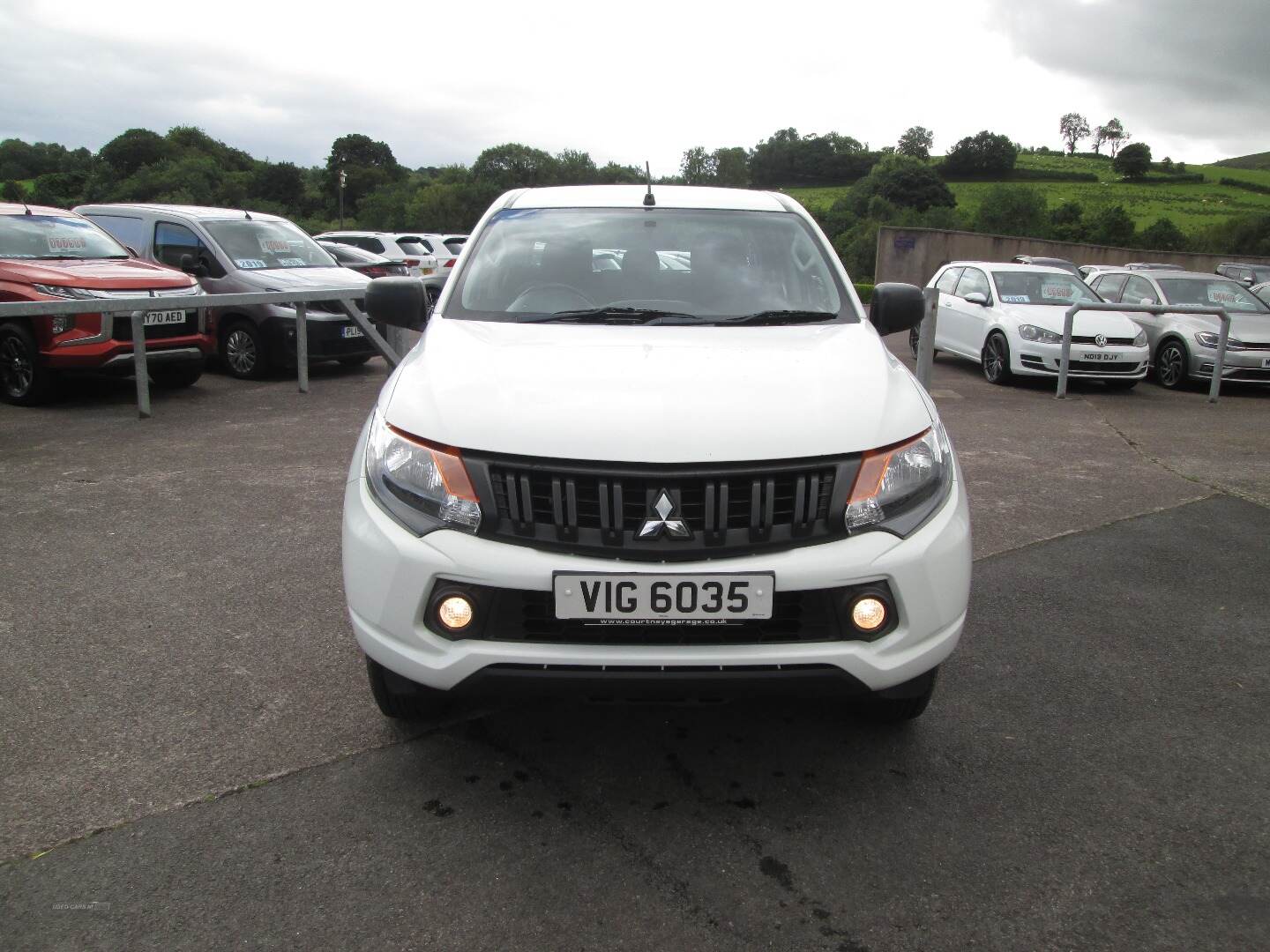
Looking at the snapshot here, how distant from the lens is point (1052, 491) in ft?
22.2

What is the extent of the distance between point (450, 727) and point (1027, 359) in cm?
1036

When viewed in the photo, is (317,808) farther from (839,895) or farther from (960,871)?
(960,871)

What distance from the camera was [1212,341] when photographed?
Answer: 12.3 m

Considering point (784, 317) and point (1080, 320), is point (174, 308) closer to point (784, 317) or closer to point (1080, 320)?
point (784, 317)

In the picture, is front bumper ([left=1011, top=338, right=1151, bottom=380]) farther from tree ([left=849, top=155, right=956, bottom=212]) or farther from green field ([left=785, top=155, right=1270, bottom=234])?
tree ([left=849, top=155, right=956, bottom=212])

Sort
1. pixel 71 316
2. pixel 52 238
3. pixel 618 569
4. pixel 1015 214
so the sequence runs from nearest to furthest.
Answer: pixel 618 569 < pixel 71 316 < pixel 52 238 < pixel 1015 214

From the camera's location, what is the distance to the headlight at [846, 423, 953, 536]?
2.69m

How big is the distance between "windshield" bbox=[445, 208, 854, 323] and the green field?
54.0m

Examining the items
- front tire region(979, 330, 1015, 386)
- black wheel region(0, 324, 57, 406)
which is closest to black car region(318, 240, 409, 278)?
black wheel region(0, 324, 57, 406)

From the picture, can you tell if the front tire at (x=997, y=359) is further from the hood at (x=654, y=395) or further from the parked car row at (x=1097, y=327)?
the hood at (x=654, y=395)

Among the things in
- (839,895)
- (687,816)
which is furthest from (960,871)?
(687,816)

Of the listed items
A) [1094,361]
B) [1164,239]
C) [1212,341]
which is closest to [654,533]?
[1094,361]

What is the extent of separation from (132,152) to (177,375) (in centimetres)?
7716

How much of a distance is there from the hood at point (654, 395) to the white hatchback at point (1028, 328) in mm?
9341
